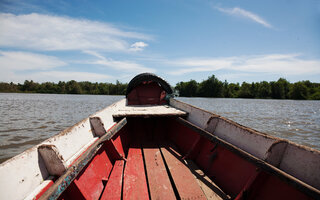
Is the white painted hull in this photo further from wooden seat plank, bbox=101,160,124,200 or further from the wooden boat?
wooden seat plank, bbox=101,160,124,200

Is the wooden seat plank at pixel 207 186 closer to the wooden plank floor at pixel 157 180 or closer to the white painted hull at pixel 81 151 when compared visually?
the wooden plank floor at pixel 157 180

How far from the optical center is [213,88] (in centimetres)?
7906

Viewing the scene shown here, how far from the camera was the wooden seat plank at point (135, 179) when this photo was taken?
2239mm

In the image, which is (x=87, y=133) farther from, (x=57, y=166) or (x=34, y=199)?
(x=34, y=199)

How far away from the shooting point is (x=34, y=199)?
1.42 metres

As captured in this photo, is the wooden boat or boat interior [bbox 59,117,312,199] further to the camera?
boat interior [bbox 59,117,312,199]

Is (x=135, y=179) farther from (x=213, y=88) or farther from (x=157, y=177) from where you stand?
(x=213, y=88)

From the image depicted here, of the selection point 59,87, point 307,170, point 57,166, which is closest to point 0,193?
point 57,166

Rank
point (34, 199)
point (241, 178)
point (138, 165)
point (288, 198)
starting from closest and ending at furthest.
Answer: point (34, 199)
point (288, 198)
point (241, 178)
point (138, 165)

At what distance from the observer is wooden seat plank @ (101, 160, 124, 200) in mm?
2189

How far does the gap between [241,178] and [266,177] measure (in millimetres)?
373

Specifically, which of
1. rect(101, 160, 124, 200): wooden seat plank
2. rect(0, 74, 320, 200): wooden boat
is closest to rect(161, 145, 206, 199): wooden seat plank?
rect(0, 74, 320, 200): wooden boat

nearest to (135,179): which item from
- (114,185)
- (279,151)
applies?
(114,185)

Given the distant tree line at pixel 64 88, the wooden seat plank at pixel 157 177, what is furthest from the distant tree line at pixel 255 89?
the wooden seat plank at pixel 157 177
